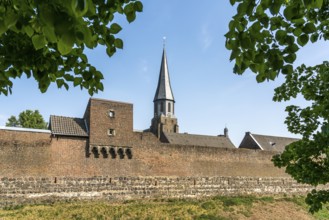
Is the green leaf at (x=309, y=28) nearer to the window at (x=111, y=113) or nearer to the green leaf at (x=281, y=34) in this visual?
the green leaf at (x=281, y=34)

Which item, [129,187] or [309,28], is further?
[129,187]

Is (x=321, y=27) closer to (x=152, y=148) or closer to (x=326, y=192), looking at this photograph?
(x=326, y=192)

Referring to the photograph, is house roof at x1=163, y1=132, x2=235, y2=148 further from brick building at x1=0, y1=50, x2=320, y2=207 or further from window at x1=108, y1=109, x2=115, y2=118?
window at x1=108, y1=109, x2=115, y2=118

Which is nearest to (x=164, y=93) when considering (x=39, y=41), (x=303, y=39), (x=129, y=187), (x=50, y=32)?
(x=129, y=187)

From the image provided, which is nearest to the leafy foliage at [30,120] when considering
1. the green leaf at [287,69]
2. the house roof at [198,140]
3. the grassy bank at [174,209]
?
the house roof at [198,140]

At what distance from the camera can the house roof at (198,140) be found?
140 feet

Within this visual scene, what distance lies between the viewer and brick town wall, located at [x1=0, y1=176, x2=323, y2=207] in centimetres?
1945

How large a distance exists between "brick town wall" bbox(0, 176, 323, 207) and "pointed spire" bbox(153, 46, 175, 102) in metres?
26.6

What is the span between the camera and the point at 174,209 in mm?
21031

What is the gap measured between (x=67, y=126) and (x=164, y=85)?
107 ft

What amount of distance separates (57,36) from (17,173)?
19.1 meters

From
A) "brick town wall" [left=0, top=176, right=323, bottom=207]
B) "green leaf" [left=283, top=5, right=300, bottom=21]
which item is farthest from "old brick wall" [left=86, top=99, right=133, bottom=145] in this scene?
"green leaf" [left=283, top=5, right=300, bottom=21]

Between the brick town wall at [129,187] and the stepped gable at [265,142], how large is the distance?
8.79 meters

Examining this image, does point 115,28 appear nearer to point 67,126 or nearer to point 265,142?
point 67,126
